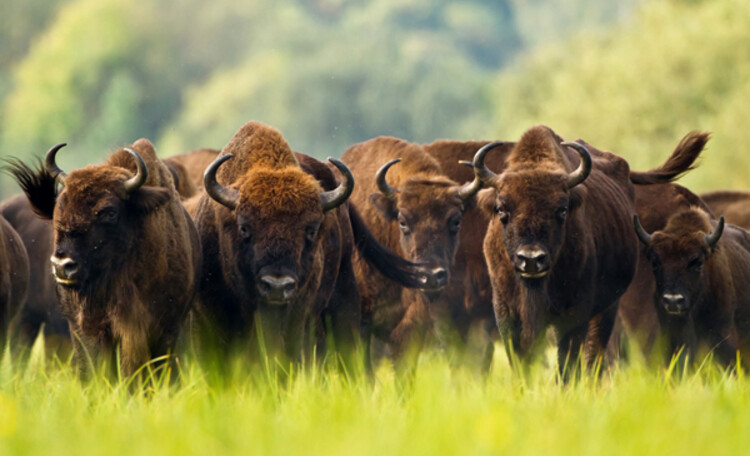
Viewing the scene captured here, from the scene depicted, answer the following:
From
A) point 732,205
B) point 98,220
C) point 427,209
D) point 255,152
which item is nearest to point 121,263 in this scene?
point 98,220

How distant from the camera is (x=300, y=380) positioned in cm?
652

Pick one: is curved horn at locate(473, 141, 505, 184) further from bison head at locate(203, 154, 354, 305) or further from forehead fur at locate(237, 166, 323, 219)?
forehead fur at locate(237, 166, 323, 219)

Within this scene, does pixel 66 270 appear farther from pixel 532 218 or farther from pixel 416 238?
pixel 416 238

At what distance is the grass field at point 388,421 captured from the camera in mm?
4387

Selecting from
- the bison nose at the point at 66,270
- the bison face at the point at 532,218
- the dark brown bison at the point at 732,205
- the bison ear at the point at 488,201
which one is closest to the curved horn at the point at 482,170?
the bison ear at the point at 488,201

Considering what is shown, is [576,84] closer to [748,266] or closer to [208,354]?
→ [748,266]

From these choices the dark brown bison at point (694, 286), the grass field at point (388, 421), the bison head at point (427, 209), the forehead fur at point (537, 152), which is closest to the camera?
the grass field at point (388, 421)

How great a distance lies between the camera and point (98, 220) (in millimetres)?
7156

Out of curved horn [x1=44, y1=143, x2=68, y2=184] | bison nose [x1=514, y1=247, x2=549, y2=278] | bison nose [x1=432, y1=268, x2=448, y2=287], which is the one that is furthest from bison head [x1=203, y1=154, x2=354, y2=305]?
bison nose [x1=432, y1=268, x2=448, y2=287]

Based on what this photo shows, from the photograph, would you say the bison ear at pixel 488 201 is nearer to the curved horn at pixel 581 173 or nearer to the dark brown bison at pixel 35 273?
the curved horn at pixel 581 173

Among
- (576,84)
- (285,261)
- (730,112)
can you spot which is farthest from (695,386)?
(576,84)

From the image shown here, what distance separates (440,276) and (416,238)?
49 cm

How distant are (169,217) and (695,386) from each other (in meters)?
3.34

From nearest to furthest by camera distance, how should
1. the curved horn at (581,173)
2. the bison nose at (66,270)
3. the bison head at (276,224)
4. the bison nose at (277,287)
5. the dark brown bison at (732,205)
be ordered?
1. the bison nose at (66,270)
2. the bison nose at (277,287)
3. the bison head at (276,224)
4. the curved horn at (581,173)
5. the dark brown bison at (732,205)
